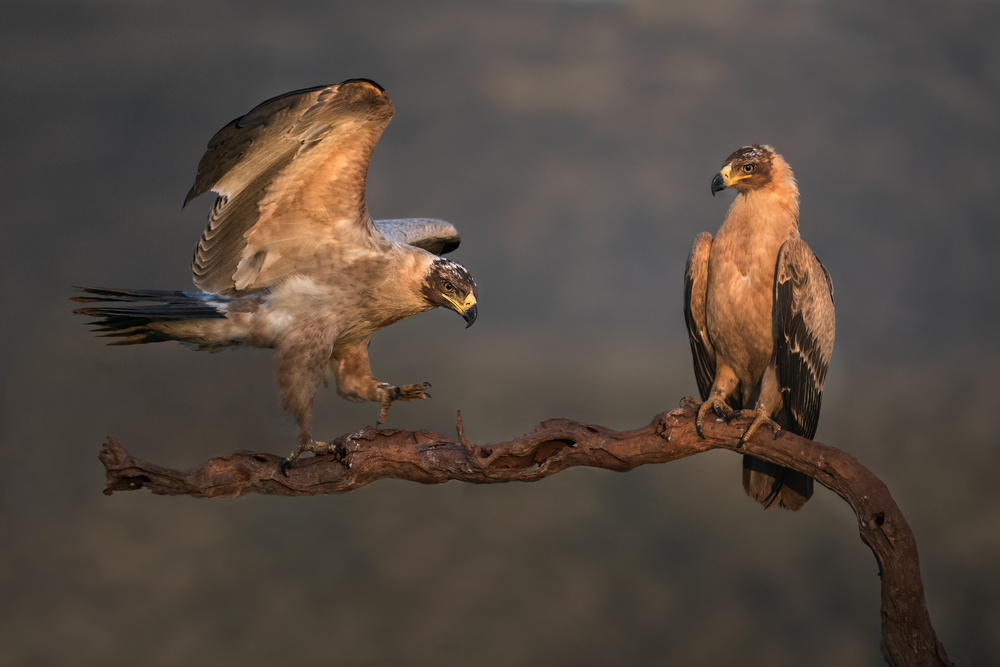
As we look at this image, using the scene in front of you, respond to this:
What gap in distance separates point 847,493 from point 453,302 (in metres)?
2.11

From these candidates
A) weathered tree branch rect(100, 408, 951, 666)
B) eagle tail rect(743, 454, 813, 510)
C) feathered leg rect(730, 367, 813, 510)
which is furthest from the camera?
eagle tail rect(743, 454, 813, 510)

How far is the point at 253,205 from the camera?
4312 millimetres

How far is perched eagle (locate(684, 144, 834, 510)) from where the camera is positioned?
→ 3924 mm

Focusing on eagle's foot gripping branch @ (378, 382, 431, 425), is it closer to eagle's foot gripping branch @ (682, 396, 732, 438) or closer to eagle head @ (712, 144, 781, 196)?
eagle's foot gripping branch @ (682, 396, 732, 438)

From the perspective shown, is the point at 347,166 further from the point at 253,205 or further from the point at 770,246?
the point at 770,246

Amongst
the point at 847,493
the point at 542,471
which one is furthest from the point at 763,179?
the point at 542,471

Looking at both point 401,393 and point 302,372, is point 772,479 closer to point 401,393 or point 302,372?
point 401,393

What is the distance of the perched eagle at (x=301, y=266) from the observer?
156 inches

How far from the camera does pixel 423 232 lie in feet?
16.6

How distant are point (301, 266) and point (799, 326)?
2.56m

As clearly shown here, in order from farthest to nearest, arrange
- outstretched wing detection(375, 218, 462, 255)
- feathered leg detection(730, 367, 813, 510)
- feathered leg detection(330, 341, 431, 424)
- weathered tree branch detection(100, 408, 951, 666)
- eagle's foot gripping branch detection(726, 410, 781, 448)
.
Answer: outstretched wing detection(375, 218, 462, 255), feathered leg detection(330, 341, 431, 424), feathered leg detection(730, 367, 813, 510), eagle's foot gripping branch detection(726, 410, 781, 448), weathered tree branch detection(100, 408, 951, 666)

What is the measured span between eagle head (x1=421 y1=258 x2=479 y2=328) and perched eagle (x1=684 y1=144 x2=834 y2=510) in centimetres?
120

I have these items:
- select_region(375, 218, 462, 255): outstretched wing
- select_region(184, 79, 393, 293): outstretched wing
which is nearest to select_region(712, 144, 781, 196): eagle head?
select_region(184, 79, 393, 293): outstretched wing

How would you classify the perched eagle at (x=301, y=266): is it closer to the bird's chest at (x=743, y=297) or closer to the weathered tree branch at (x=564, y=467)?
the weathered tree branch at (x=564, y=467)
